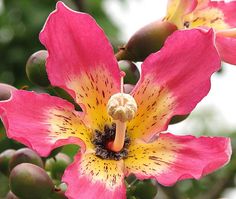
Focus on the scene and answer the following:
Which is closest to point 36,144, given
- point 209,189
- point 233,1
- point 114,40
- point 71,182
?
point 71,182

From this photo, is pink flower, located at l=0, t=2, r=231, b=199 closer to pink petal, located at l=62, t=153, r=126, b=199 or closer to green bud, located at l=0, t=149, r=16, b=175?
pink petal, located at l=62, t=153, r=126, b=199

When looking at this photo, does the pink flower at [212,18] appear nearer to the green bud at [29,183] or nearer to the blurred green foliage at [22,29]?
the green bud at [29,183]

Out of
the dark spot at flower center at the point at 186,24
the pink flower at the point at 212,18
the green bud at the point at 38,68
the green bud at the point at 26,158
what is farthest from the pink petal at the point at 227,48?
the green bud at the point at 26,158

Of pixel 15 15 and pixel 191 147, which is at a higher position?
pixel 191 147

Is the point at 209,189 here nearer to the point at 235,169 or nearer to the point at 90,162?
the point at 235,169

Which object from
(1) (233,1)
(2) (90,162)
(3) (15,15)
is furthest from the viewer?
(3) (15,15)

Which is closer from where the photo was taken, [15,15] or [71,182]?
[71,182]

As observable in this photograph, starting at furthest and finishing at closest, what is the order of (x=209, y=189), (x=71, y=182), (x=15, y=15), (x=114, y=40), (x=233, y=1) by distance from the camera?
1. (x=15, y=15)
2. (x=114, y=40)
3. (x=209, y=189)
4. (x=233, y=1)
5. (x=71, y=182)

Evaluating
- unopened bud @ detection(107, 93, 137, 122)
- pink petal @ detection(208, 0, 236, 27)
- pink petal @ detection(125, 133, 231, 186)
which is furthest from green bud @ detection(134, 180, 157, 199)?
pink petal @ detection(208, 0, 236, 27)
